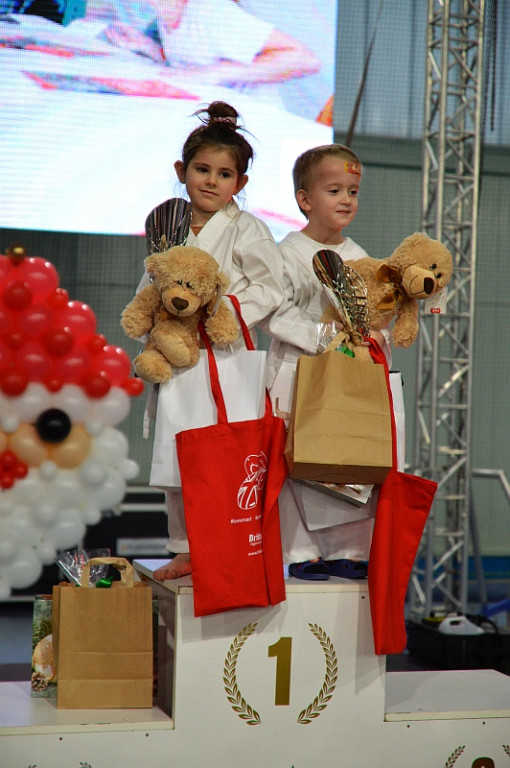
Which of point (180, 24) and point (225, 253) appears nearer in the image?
point (225, 253)

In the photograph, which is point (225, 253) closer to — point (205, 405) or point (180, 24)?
point (205, 405)

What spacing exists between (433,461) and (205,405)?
2567mm

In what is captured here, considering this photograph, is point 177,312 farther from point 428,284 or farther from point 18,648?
point 18,648

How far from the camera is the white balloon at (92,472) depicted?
3018 mm

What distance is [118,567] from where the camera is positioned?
2.29 metres

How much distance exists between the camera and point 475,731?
7.61 ft

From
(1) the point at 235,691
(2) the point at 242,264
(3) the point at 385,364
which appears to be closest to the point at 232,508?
(1) the point at 235,691

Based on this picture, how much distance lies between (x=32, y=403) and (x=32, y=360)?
0.45 ft

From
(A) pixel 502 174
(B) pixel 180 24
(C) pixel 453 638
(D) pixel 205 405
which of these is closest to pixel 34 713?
(D) pixel 205 405

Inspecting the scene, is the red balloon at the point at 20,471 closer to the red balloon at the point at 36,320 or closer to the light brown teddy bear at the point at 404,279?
the red balloon at the point at 36,320

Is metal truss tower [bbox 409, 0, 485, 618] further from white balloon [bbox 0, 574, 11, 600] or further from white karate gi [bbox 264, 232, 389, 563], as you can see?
white balloon [bbox 0, 574, 11, 600]

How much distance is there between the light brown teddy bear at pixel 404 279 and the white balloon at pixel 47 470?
44.9 inches

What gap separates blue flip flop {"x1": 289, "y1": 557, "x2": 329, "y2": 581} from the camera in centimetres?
239

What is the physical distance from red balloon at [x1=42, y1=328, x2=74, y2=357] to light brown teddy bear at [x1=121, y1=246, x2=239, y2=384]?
466mm
